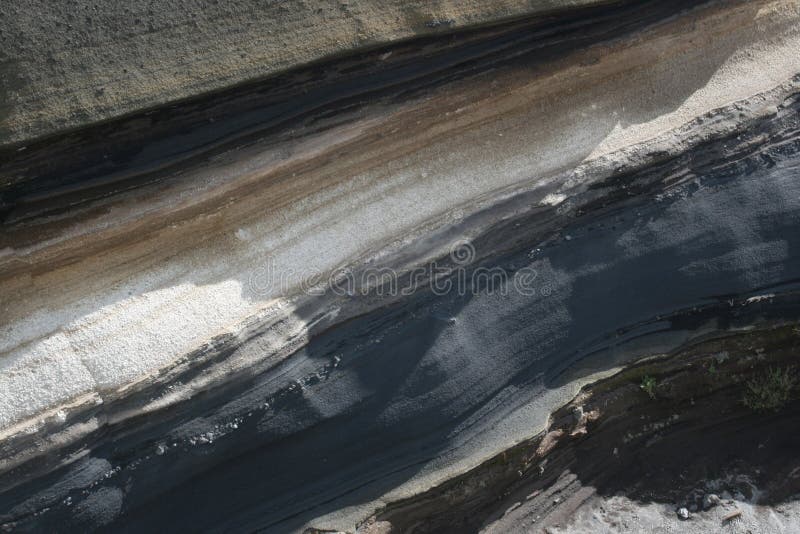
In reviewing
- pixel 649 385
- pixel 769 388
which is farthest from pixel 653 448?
pixel 769 388

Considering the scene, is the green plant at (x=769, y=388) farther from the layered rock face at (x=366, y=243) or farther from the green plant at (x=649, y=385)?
the green plant at (x=649, y=385)

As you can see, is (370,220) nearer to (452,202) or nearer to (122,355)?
(452,202)

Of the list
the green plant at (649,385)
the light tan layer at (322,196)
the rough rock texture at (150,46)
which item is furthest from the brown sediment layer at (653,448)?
the rough rock texture at (150,46)

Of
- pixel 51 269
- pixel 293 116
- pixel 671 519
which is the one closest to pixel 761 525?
pixel 671 519

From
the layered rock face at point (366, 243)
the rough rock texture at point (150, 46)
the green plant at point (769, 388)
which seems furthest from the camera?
the green plant at point (769, 388)

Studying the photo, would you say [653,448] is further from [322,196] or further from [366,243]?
[322,196]

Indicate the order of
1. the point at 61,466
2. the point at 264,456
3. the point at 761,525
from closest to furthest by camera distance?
the point at 61,466 < the point at 264,456 < the point at 761,525
